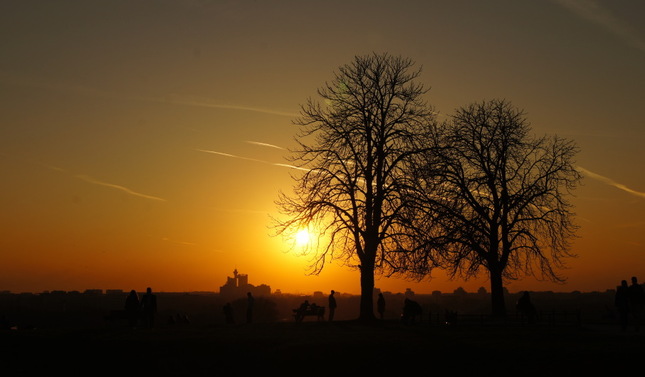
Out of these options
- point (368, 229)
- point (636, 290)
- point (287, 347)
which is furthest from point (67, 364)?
point (636, 290)

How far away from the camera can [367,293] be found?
40.0 meters

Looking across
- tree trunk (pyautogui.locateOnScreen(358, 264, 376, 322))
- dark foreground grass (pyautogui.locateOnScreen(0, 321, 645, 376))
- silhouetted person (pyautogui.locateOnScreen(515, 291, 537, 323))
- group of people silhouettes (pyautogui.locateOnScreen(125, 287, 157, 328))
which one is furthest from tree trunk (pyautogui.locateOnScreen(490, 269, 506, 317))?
group of people silhouettes (pyautogui.locateOnScreen(125, 287, 157, 328))

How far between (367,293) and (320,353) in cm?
1430

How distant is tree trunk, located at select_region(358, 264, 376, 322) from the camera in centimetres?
3978

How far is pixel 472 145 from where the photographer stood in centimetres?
4741

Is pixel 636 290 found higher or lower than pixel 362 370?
higher

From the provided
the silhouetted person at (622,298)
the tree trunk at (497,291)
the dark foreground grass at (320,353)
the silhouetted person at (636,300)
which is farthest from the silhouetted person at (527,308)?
the silhouetted person at (636,300)

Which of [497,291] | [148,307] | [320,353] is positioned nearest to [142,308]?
[148,307]

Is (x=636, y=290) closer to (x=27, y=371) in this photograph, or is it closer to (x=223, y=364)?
(x=223, y=364)

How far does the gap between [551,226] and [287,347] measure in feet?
79.7

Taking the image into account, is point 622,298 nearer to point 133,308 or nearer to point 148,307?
point 148,307

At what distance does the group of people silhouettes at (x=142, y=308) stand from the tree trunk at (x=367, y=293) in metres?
11.7

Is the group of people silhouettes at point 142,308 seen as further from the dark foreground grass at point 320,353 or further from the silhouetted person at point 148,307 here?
the dark foreground grass at point 320,353

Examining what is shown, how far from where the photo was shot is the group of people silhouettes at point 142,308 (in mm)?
35531
